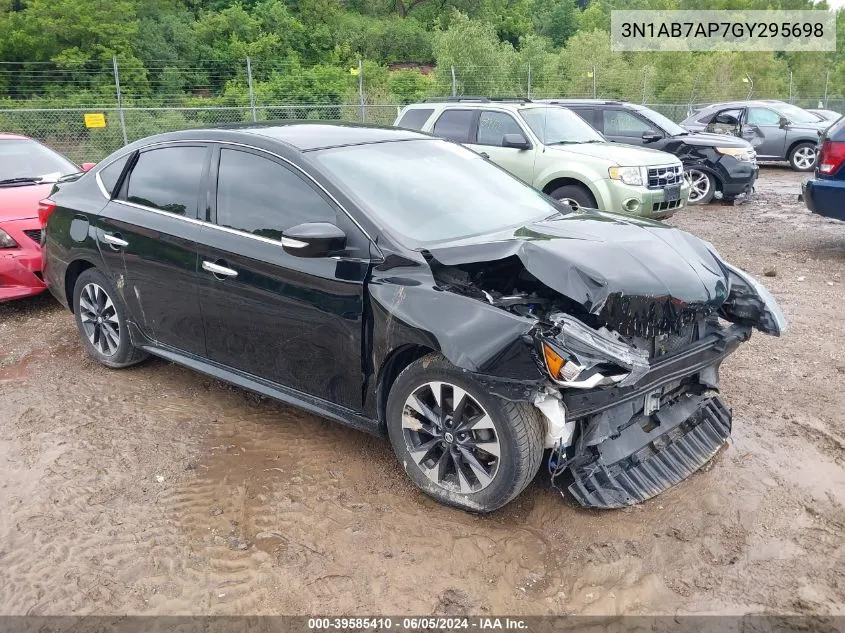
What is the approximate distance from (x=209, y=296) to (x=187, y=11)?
48.6 m

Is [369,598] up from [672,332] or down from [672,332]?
down

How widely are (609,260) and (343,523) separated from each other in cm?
175

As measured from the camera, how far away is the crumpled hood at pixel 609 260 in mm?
3281

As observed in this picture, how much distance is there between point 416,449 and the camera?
3510 mm

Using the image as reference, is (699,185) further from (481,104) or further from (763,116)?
(763,116)

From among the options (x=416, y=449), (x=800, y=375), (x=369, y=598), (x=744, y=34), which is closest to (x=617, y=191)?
(x=800, y=375)

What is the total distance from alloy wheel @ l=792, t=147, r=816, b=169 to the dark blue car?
9.88m

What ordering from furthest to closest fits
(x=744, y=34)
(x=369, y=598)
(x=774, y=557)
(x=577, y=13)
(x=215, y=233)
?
1. (x=577, y=13)
2. (x=744, y=34)
3. (x=215, y=233)
4. (x=774, y=557)
5. (x=369, y=598)

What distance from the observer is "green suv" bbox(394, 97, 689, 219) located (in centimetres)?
902

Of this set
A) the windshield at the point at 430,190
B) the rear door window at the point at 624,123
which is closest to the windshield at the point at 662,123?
the rear door window at the point at 624,123

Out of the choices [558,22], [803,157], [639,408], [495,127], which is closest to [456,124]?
[495,127]

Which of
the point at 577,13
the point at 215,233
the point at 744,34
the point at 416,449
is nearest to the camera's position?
the point at 416,449

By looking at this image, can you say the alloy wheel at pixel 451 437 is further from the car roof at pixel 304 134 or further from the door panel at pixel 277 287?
the car roof at pixel 304 134

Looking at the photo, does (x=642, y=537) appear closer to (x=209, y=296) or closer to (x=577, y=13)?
(x=209, y=296)
